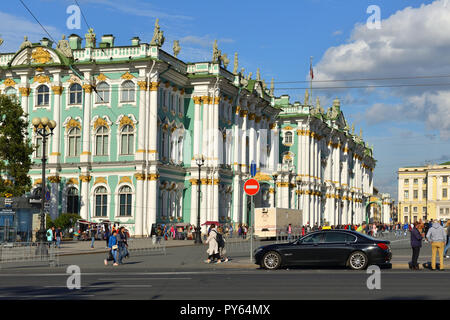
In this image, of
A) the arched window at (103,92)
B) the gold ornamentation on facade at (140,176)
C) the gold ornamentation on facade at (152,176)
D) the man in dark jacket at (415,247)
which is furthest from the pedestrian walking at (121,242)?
the arched window at (103,92)

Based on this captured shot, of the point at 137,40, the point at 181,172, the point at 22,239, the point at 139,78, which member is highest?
the point at 137,40

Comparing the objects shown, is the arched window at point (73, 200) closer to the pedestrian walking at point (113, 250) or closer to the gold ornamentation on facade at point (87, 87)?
the gold ornamentation on facade at point (87, 87)

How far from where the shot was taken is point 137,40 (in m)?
69.4

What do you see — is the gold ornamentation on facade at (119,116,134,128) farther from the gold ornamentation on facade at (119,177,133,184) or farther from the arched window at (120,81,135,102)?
the gold ornamentation on facade at (119,177,133,184)

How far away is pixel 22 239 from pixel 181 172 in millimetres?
28608

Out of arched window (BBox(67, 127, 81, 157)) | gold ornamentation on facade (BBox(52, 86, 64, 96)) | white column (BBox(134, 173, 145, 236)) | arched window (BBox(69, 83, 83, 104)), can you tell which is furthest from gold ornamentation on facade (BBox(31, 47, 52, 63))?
white column (BBox(134, 173, 145, 236))

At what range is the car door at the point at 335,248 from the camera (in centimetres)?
→ 2683

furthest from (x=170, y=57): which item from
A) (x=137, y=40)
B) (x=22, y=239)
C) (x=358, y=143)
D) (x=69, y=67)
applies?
(x=358, y=143)

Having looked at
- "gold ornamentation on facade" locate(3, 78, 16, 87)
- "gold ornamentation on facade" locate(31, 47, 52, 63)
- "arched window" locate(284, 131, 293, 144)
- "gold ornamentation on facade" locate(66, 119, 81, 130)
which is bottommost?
"gold ornamentation on facade" locate(66, 119, 81, 130)

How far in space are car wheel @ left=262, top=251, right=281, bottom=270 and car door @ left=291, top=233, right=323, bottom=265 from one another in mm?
668

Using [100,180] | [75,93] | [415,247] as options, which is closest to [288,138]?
[75,93]

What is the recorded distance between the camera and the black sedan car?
26.6m

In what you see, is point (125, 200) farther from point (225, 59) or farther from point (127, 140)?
point (225, 59)
